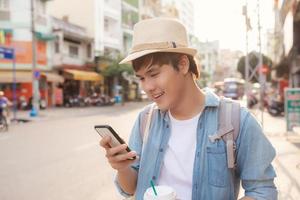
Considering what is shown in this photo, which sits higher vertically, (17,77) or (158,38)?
(17,77)

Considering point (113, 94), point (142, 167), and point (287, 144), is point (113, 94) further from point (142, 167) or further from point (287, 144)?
point (142, 167)

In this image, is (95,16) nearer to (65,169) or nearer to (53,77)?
(53,77)

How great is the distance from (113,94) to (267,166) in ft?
128

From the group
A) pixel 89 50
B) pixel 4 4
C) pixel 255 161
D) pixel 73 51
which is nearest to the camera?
pixel 255 161

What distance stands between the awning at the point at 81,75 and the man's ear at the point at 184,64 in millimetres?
30290

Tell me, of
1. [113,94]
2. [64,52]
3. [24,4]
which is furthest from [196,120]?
[113,94]

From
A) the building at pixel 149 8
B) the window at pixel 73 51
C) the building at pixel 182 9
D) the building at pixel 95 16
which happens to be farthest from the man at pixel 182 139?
the building at pixel 182 9

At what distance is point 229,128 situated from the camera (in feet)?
5.85

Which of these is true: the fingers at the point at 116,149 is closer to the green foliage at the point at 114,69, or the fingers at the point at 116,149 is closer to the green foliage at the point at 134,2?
the green foliage at the point at 114,69

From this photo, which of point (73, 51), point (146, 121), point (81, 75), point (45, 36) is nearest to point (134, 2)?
point (73, 51)

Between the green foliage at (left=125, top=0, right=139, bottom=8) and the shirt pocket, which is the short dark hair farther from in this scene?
the green foliage at (left=125, top=0, right=139, bottom=8)

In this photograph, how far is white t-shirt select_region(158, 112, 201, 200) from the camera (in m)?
1.85

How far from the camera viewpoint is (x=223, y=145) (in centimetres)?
178

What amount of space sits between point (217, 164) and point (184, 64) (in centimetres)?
46
